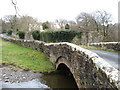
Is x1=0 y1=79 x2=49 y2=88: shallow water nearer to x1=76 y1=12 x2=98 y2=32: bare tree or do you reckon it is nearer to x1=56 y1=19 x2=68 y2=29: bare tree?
x1=76 y1=12 x2=98 y2=32: bare tree

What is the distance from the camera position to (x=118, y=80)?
256 centimetres

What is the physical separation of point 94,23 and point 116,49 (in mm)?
11980

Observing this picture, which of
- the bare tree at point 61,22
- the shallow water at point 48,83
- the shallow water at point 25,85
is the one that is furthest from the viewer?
the bare tree at point 61,22

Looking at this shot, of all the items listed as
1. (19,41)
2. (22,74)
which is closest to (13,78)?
(22,74)

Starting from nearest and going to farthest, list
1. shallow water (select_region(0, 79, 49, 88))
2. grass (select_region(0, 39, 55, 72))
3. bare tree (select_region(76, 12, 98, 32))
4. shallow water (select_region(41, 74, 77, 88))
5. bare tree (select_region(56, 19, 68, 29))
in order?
shallow water (select_region(0, 79, 49, 88)), shallow water (select_region(41, 74, 77, 88)), grass (select_region(0, 39, 55, 72)), bare tree (select_region(76, 12, 98, 32)), bare tree (select_region(56, 19, 68, 29))

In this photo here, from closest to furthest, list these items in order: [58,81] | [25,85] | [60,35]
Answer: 1. [25,85]
2. [58,81]
3. [60,35]

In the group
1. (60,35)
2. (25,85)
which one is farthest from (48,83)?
(60,35)

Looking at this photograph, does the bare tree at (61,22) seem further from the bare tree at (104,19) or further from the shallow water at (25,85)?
the shallow water at (25,85)

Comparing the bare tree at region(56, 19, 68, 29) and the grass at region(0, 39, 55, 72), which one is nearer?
the grass at region(0, 39, 55, 72)

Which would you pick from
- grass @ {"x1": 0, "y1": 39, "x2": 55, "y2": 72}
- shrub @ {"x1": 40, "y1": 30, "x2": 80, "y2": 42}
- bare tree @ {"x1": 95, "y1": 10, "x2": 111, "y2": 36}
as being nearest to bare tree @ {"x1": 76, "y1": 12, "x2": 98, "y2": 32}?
bare tree @ {"x1": 95, "y1": 10, "x2": 111, "y2": 36}

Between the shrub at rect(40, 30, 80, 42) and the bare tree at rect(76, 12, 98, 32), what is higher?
the bare tree at rect(76, 12, 98, 32)

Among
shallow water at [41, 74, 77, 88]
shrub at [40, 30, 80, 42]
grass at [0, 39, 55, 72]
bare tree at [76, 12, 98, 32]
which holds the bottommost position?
shallow water at [41, 74, 77, 88]

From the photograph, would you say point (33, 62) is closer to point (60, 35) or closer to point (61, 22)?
point (60, 35)

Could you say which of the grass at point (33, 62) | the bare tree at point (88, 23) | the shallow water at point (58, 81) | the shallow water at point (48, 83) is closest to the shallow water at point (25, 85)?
the shallow water at point (48, 83)
